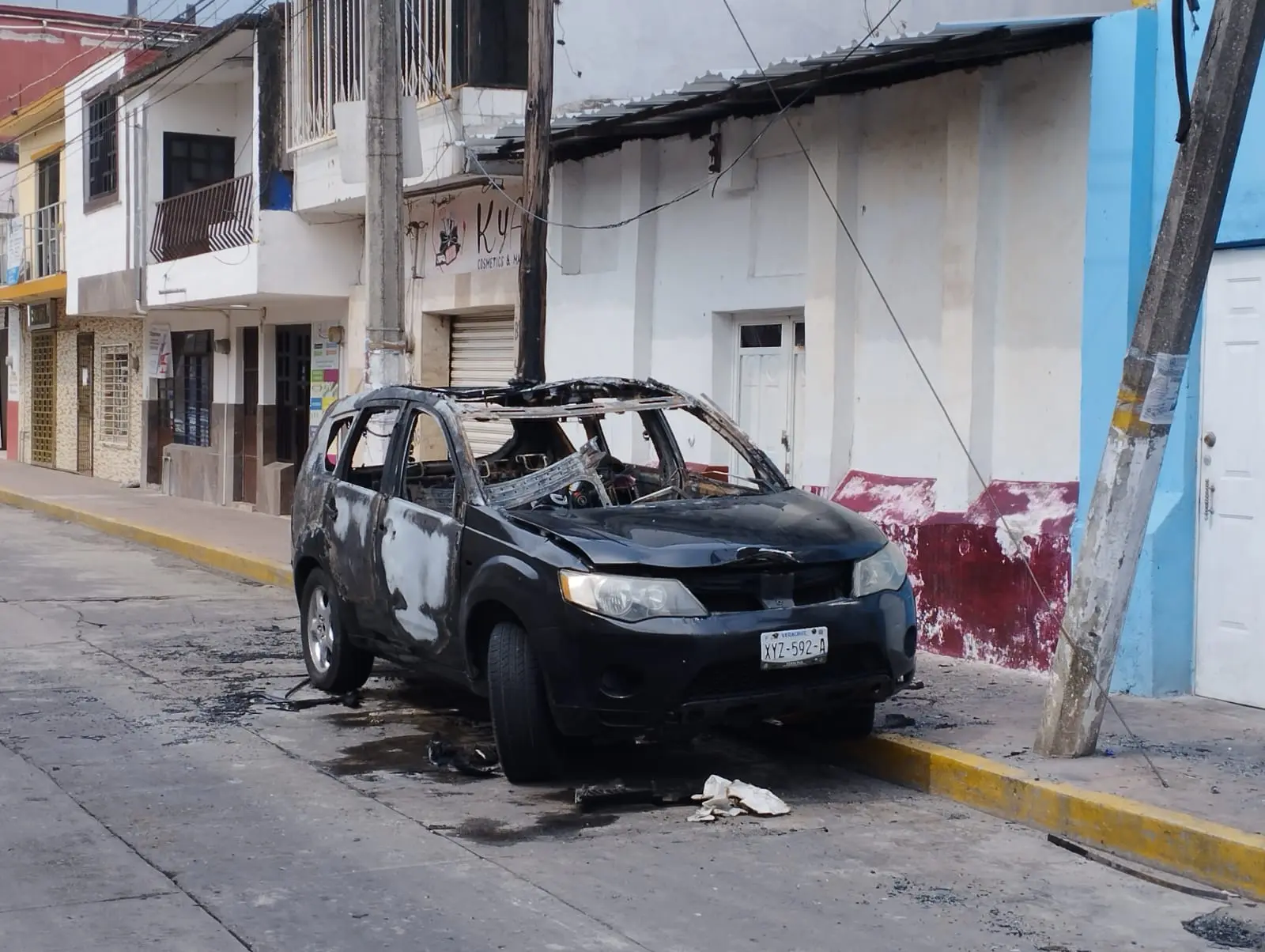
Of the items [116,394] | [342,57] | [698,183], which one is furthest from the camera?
[116,394]

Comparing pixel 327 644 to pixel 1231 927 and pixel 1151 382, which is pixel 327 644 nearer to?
pixel 1151 382

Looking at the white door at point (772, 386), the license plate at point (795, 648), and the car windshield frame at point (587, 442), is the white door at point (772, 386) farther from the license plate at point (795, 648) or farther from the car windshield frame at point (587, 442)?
the license plate at point (795, 648)

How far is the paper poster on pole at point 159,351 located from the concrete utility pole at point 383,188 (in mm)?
13550

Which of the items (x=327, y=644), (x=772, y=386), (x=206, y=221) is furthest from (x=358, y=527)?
(x=206, y=221)

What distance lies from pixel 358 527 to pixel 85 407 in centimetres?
2349

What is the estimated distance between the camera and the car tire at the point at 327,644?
A: 8539 millimetres

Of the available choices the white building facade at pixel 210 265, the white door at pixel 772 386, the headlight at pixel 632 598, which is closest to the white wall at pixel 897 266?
the white door at pixel 772 386

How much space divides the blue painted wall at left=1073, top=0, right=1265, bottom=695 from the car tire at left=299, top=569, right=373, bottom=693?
13.3ft

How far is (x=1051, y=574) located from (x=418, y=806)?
407 centimetres

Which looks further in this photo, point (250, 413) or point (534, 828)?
point (250, 413)

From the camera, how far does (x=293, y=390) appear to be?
20.9 metres

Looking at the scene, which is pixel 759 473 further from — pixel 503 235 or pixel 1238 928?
pixel 503 235

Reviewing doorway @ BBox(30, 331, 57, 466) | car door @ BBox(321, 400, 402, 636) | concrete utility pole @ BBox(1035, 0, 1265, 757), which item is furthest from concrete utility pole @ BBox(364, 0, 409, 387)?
doorway @ BBox(30, 331, 57, 466)

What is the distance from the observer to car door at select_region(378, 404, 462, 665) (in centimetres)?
726
